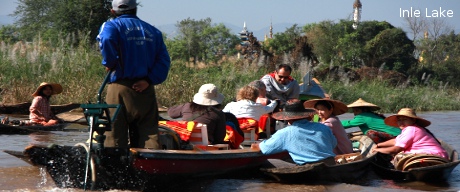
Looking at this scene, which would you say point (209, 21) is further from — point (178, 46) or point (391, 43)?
point (391, 43)

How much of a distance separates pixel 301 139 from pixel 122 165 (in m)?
1.91

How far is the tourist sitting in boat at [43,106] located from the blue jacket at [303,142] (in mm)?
5507

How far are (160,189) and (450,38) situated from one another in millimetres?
47473

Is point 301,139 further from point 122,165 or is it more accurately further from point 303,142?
point 122,165

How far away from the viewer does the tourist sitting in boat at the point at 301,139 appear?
7.62m

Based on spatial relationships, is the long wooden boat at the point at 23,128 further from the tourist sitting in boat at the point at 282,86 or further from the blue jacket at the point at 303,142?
the blue jacket at the point at 303,142

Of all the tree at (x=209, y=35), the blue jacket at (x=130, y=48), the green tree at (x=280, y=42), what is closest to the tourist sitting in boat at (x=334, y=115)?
the blue jacket at (x=130, y=48)

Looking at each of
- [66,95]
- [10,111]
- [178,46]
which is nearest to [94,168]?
[10,111]

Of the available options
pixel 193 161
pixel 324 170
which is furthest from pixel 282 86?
pixel 193 161

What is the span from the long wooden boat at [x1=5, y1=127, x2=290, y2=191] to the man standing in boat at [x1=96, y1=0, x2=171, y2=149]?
0.83 feet

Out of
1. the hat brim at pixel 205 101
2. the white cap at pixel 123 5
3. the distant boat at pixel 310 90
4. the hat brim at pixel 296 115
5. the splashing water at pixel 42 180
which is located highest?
the white cap at pixel 123 5

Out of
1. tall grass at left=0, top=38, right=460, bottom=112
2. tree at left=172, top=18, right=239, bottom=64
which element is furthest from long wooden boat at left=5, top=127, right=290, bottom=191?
tree at left=172, top=18, right=239, bottom=64

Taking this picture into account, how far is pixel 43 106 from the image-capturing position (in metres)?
12.8

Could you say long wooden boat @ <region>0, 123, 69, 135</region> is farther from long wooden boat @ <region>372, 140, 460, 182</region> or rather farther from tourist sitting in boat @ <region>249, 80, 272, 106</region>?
long wooden boat @ <region>372, 140, 460, 182</region>
